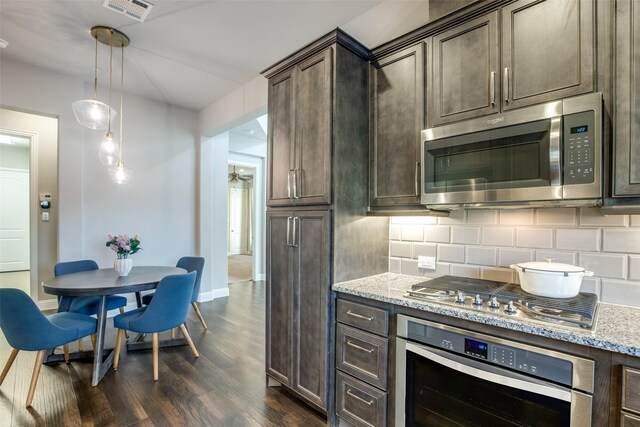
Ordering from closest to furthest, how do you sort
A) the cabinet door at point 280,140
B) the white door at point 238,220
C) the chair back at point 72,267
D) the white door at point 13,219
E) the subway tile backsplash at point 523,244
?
1. the subway tile backsplash at point 523,244
2. the cabinet door at point 280,140
3. the chair back at point 72,267
4. the white door at point 13,219
5. the white door at point 238,220

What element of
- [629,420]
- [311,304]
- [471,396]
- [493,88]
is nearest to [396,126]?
[493,88]

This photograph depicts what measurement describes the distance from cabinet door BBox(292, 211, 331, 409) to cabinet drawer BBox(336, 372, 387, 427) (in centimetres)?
11

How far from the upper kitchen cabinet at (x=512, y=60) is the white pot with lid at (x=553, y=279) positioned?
81 cm

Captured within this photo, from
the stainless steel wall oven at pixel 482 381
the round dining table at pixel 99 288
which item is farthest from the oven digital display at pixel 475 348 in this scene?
the round dining table at pixel 99 288

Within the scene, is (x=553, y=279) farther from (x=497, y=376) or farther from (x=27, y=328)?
(x=27, y=328)

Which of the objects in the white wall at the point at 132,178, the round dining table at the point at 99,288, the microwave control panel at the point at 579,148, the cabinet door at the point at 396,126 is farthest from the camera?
the white wall at the point at 132,178

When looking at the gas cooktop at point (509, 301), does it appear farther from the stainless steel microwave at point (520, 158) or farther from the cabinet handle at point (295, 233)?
the cabinet handle at point (295, 233)

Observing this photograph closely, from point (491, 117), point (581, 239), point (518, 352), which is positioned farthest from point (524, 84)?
point (518, 352)

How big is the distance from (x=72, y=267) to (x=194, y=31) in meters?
2.75

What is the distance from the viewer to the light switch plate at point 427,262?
7.21 ft

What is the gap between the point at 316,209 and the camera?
2070 millimetres

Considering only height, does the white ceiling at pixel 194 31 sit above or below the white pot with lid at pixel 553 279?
above

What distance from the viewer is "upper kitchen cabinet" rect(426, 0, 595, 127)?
1.40 meters

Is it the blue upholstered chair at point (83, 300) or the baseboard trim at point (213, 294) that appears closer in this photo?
the blue upholstered chair at point (83, 300)
